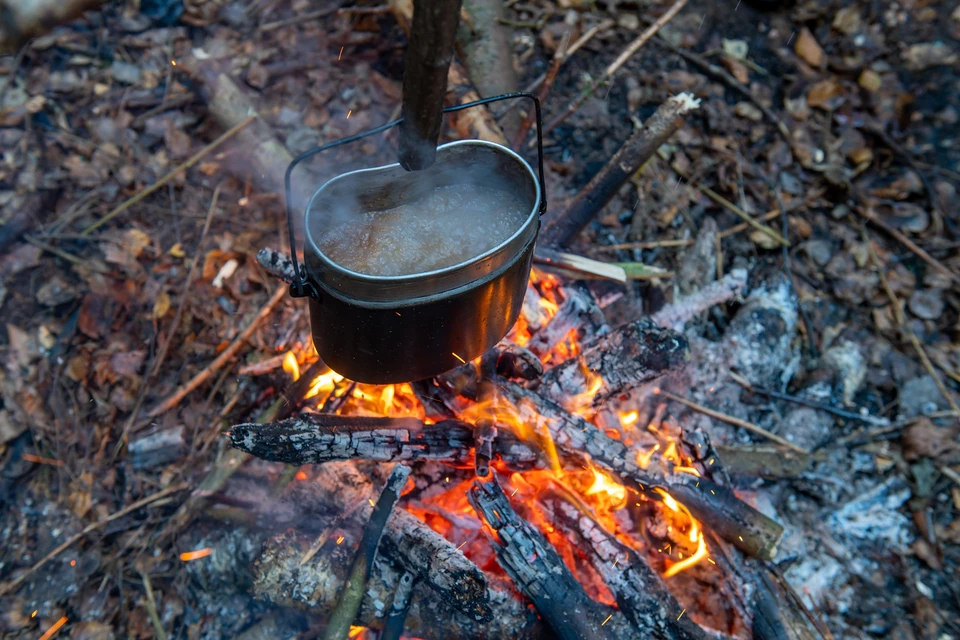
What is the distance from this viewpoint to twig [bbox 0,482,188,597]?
2.76m

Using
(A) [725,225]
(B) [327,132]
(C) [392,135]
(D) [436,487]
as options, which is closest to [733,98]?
(A) [725,225]

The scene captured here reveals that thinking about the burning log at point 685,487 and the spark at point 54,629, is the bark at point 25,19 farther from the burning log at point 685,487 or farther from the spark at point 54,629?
the spark at point 54,629

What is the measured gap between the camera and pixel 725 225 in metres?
3.91

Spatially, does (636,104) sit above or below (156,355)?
above

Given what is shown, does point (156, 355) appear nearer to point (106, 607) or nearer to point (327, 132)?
point (106, 607)

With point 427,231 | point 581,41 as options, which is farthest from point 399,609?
point 581,41

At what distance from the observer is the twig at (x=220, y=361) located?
3.16m

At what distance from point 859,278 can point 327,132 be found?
12.1ft

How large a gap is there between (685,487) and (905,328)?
2109mm

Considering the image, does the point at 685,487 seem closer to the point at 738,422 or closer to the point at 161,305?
the point at 738,422

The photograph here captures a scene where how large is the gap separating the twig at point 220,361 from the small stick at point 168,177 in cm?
127

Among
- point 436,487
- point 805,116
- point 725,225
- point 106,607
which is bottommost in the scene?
point 106,607

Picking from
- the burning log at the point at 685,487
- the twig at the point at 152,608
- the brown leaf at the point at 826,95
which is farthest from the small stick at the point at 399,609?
the brown leaf at the point at 826,95

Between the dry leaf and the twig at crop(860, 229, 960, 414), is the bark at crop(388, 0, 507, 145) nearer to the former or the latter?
the dry leaf
